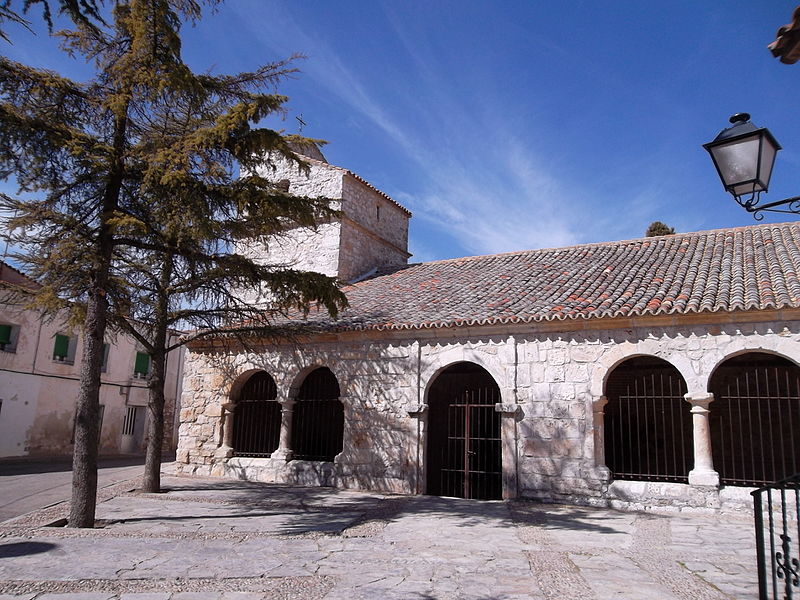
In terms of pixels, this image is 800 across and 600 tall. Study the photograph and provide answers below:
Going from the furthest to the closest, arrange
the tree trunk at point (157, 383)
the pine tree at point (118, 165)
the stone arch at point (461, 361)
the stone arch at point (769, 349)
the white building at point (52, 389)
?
the white building at point (52, 389), the stone arch at point (461, 361), the tree trunk at point (157, 383), the stone arch at point (769, 349), the pine tree at point (118, 165)

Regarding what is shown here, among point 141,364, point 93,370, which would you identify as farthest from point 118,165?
point 141,364

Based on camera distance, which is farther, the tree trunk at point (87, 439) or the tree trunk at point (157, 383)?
the tree trunk at point (157, 383)

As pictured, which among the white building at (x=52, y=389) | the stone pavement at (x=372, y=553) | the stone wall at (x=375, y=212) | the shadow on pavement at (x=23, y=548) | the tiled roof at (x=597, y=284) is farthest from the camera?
the white building at (x=52, y=389)

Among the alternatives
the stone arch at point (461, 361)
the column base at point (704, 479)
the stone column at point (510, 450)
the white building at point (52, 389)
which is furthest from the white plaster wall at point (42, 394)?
the column base at point (704, 479)

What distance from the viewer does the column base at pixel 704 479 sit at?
28.0 feet

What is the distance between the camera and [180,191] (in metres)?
7.38

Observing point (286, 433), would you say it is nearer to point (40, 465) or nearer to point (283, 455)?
point (283, 455)

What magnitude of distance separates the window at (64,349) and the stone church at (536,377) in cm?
897

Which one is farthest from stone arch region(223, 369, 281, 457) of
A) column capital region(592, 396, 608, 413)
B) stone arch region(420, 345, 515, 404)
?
column capital region(592, 396, 608, 413)

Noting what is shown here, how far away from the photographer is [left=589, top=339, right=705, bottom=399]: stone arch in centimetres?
897

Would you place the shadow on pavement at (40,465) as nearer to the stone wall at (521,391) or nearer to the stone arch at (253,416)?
the stone arch at (253,416)

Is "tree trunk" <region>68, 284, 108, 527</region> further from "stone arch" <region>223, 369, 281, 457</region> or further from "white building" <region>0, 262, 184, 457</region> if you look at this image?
"white building" <region>0, 262, 184, 457</region>

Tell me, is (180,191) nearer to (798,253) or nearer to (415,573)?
(415,573)

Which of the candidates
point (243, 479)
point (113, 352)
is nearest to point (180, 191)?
point (243, 479)
